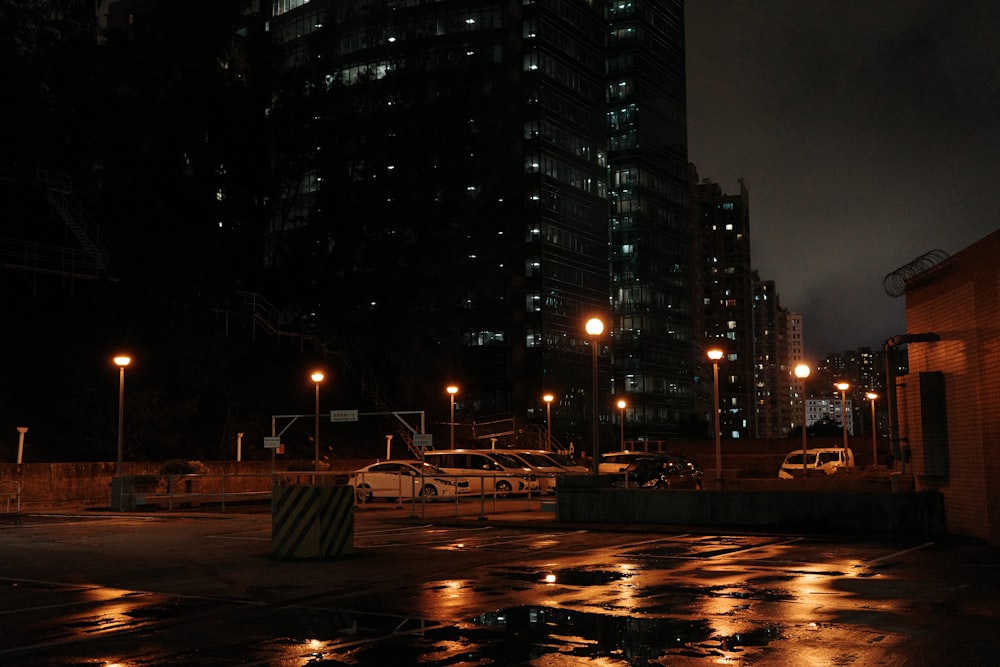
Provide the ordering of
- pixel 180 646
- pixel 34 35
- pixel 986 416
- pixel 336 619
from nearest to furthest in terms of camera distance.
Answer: pixel 180 646 → pixel 336 619 → pixel 986 416 → pixel 34 35

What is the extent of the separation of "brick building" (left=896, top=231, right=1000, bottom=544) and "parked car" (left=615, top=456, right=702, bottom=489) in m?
15.4

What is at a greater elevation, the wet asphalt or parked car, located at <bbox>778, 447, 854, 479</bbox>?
parked car, located at <bbox>778, 447, 854, 479</bbox>

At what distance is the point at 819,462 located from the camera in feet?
132

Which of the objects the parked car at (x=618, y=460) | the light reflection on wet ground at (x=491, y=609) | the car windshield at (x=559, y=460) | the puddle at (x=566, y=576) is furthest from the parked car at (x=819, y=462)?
the puddle at (x=566, y=576)

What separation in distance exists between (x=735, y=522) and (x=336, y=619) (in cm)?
1375

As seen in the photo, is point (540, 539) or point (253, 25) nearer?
point (540, 539)

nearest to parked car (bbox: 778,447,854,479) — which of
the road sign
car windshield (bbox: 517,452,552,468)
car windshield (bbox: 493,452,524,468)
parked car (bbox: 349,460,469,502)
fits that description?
car windshield (bbox: 517,452,552,468)

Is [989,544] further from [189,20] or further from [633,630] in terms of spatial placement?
[189,20]

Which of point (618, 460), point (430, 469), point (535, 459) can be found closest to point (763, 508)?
point (430, 469)

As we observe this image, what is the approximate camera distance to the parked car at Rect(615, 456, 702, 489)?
122ft

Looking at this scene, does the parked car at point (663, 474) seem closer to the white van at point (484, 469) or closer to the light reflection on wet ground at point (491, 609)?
the white van at point (484, 469)

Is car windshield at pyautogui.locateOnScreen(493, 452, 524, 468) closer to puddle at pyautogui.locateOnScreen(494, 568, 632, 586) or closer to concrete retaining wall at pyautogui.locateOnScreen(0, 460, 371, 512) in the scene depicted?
concrete retaining wall at pyautogui.locateOnScreen(0, 460, 371, 512)

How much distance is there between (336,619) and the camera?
10898mm

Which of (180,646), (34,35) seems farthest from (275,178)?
(180,646)
